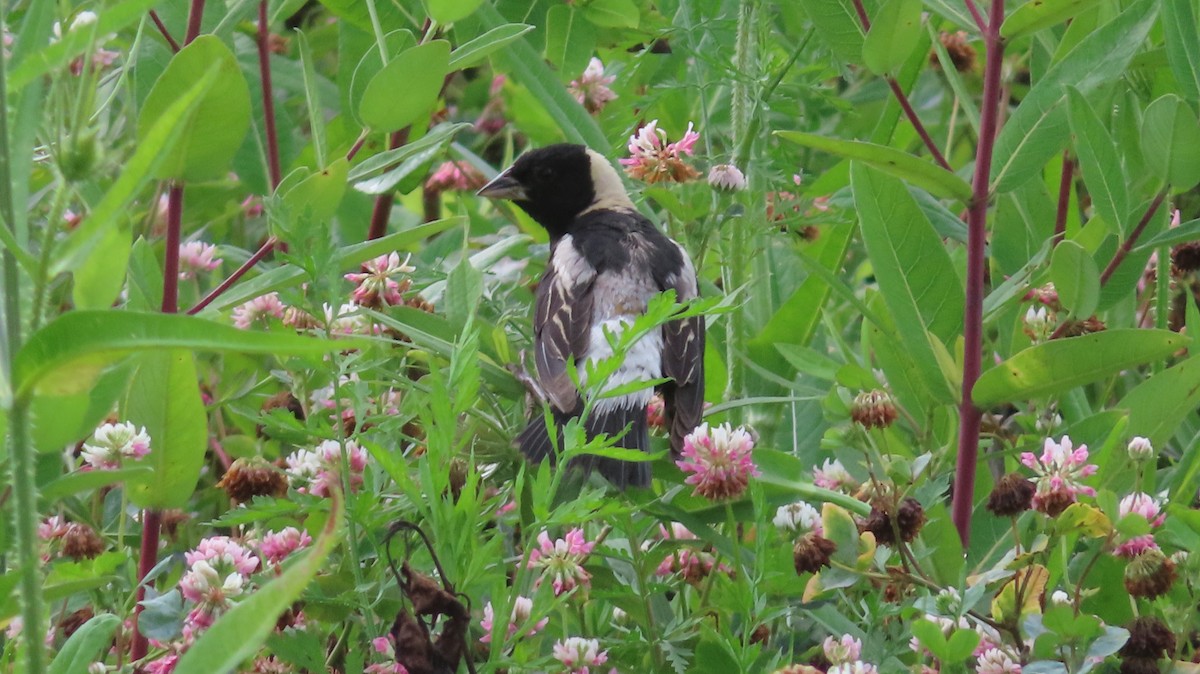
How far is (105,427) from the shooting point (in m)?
1.66

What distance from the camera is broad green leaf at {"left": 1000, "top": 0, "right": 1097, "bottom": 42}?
5.83 ft

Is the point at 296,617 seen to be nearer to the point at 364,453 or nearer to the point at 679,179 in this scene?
the point at 364,453

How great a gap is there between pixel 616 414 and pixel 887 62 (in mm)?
734

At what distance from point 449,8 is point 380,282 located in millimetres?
381

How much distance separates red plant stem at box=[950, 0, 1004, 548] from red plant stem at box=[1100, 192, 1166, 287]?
289 millimetres

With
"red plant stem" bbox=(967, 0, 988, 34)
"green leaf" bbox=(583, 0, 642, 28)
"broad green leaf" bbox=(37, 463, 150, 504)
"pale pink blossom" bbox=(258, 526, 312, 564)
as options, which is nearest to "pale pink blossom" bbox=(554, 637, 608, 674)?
"pale pink blossom" bbox=(258, 526, 312, 564)

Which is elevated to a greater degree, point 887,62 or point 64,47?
point 64,47

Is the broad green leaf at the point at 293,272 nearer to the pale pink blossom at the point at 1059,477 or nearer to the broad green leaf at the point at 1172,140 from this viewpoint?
the pale pink blossom at the point at 1059,477

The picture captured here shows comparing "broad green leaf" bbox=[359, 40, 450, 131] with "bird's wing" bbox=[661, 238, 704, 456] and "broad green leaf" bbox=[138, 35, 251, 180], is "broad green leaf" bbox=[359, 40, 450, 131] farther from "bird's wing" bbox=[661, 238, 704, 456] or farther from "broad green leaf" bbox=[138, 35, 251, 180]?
"bird's wing" bbox=[661, 238, 704, 456]

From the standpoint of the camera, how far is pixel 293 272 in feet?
5.94

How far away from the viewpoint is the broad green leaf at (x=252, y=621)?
90 cm

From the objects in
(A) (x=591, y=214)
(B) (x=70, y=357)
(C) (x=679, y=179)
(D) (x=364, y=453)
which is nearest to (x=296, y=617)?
(D) (x=364, y=453)

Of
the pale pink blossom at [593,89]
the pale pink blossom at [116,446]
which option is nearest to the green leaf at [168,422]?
the pale pink blossom at [116,446]

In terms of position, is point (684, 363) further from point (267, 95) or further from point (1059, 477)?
point (1059, 477)
